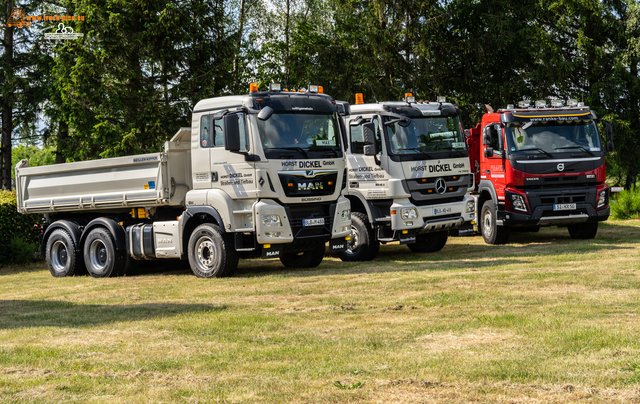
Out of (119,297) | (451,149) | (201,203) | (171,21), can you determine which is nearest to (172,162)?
(201,203)

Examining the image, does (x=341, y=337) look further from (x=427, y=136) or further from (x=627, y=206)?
(x=627, y=206)

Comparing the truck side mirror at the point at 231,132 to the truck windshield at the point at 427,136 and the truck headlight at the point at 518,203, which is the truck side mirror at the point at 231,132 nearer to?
the truck windshield at the point at 427,136

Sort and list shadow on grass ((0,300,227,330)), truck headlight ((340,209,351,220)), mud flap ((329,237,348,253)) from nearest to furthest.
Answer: shadow on grass ((0,300,227,330)), truck headlight ((340,209,351,220)), mud flap ((329,237,348,253))

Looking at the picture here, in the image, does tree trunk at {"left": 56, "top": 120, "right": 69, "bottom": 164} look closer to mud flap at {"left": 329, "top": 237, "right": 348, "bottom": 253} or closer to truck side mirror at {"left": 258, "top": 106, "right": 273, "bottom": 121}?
mud flap at {"left": 329, "top": 237, "right": 348, "bottom": 253}

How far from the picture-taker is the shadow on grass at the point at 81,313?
8.91m

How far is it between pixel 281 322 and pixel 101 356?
2.11 metres

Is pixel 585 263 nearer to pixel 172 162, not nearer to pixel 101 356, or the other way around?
pixel 172 162

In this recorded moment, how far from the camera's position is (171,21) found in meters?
24.2

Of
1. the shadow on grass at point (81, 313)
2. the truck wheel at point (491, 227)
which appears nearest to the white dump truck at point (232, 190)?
the shadow on grass at point (81, 313)

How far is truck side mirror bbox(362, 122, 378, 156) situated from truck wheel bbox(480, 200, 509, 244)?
4.13 m

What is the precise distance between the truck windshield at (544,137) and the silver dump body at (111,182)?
289 inches

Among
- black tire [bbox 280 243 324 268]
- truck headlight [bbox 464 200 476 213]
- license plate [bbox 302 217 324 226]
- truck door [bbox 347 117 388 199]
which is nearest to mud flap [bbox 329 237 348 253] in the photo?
license plate [bbox 302 217 324 226]

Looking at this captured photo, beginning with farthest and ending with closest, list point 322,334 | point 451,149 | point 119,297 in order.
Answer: point 451,149
point 119,297
point 322,334

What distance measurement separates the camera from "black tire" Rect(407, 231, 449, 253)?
16859mm
